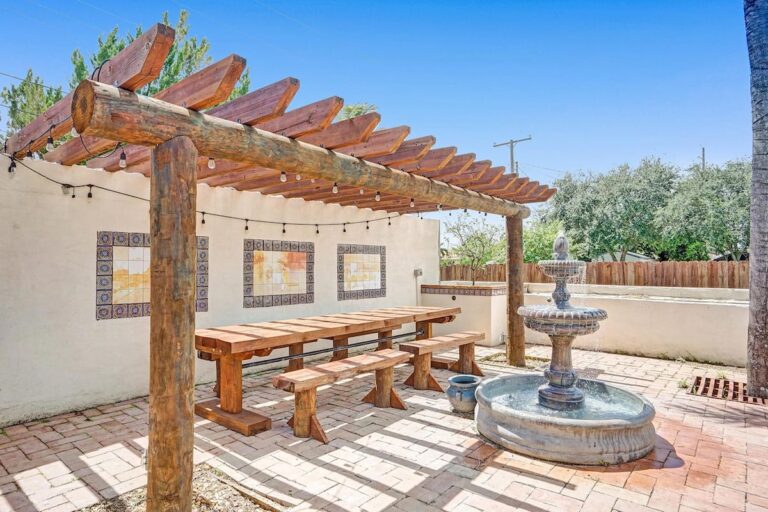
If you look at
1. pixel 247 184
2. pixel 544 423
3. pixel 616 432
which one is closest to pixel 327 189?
pixel 247 184

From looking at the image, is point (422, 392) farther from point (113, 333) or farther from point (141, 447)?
point (113, 333)

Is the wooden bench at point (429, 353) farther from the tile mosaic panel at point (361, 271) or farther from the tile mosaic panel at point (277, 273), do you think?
the tile mosaic panel at point (361, 271)

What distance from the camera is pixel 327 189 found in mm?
6289

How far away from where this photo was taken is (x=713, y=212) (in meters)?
17.8

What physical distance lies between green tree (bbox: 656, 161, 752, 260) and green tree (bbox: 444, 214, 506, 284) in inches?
395

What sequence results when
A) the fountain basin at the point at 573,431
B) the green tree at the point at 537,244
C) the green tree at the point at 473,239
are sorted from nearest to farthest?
the fountain basin at the point at 573,431 < the green tree at the point at 473,239 < the green tree at the point at 537,244

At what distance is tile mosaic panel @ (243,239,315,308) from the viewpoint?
263 inches

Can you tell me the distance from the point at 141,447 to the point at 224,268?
2.85 m

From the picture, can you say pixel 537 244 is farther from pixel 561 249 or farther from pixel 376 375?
pixel 376 375

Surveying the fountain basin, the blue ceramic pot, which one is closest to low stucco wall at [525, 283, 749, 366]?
the fountain basin

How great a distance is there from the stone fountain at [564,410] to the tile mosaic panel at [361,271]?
12.8 feet

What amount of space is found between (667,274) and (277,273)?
314 inches

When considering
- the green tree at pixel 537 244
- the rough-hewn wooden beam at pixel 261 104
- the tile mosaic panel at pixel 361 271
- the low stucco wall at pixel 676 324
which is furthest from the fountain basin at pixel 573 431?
the green tree at pixel 537 244

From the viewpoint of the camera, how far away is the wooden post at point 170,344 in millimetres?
2619
